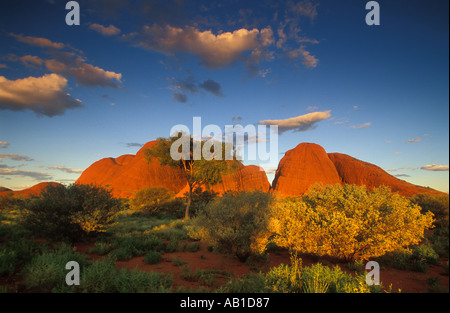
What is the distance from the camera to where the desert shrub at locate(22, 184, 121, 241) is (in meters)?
9.23

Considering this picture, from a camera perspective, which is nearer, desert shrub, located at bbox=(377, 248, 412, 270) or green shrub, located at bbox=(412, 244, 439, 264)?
desert shrub, located at bbox=(377, 248, 412, 270)

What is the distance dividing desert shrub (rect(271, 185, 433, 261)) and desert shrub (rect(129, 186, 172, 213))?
1964 centimetres

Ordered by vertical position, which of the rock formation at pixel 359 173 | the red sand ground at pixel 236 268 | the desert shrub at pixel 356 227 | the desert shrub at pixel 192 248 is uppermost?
the rock formation at pixel 359 173

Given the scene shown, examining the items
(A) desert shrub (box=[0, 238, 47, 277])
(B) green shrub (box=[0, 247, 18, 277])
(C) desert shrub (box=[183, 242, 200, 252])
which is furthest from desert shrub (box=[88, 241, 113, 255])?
(C) desert shrub (box=[183, 242, 200, 252])

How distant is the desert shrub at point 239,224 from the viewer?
8.06 m

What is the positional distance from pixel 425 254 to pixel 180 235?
11.3 metres

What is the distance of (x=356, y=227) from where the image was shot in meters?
6.72

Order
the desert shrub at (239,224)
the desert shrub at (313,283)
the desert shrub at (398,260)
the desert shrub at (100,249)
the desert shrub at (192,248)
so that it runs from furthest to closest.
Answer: the desert shrub at (192,248) < the desert shrub at (100,249) < the desert shrub at (239,224) < the desert shrub at (398,260) < the desert shrub at (313,283)

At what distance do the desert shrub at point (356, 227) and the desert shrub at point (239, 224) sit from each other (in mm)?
733

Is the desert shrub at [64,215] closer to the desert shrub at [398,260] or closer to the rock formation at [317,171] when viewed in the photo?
the desert shrub at [398,260]

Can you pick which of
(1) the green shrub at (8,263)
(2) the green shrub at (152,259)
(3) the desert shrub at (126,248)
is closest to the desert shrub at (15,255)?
(1) the green shrub at (8,263)

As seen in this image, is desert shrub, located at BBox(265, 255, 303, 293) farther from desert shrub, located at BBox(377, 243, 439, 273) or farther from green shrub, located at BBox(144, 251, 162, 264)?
desert shrub, located at BBox(377, 243, 439, 273)
